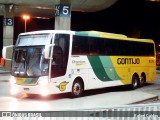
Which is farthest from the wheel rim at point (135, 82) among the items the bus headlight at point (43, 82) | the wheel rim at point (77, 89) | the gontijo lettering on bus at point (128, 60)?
the bus headlight at point (43, 82)

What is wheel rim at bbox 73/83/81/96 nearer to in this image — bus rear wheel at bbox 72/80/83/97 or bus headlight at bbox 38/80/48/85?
bus rear wheel at bbox 72/80/83/97

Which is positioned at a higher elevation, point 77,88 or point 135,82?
point 77,88

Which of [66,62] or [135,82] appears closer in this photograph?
[66,62]

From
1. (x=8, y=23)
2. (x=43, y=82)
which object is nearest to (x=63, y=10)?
(x=43, y=82)

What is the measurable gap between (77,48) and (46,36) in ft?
5.39

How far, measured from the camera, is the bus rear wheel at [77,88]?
15.7 meters

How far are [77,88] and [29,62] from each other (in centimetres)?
247

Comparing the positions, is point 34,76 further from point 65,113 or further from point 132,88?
point 65,113

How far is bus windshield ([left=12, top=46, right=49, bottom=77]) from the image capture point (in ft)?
47.4

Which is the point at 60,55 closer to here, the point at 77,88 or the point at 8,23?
the point at 77,88

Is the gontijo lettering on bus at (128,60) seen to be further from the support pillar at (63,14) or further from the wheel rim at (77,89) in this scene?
the support pillar at (63,14)

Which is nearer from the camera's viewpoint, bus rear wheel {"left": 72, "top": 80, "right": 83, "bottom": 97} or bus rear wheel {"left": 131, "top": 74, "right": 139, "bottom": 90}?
bus rear wheel {"left": 72, "top": 80, "right": 83, "bottom": 97}

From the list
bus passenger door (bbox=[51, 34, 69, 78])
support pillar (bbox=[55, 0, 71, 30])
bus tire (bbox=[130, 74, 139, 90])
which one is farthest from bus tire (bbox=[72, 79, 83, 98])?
support pillar (bbox=[55, 0, 71, 30])

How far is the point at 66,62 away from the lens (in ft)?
50.0
